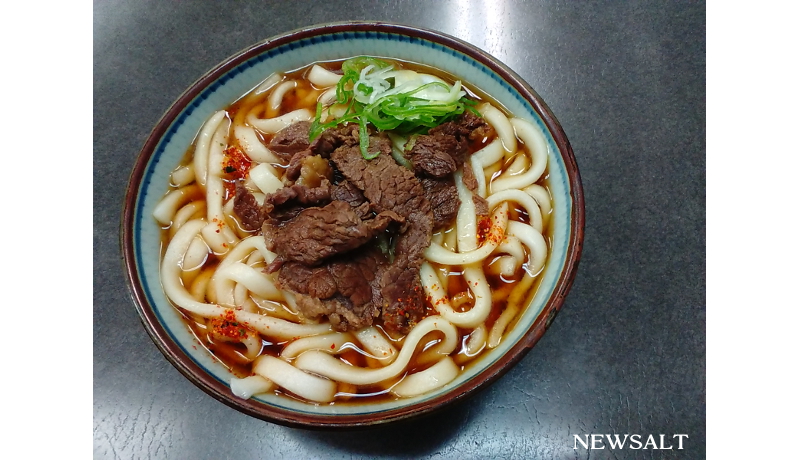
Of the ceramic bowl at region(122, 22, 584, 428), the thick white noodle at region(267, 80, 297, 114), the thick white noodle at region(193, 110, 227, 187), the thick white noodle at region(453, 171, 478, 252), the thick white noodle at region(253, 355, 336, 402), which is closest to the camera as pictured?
the ceramic bowl at region(122, 22, 584, 428)

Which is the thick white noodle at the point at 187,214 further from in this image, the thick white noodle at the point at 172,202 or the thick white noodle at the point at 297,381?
the thick white noodle at the point at 297,381

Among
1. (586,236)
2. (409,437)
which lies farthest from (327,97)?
(409,437)

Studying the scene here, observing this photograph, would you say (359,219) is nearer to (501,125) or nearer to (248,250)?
(248,250)

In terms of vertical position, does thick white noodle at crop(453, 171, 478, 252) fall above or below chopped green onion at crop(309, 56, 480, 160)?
below

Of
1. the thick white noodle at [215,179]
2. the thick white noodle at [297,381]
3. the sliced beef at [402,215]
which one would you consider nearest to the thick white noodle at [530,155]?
the sliced beef at [402,215]

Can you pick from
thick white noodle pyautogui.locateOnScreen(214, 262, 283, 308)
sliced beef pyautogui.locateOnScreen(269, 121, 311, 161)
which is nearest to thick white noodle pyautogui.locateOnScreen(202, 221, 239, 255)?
thick white noodle pyautogui.locateOnScreen(214, 262, 283, 308)

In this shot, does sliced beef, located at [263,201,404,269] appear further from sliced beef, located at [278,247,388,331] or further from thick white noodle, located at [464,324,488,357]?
thick white noodle, located at [464,324,488,357]

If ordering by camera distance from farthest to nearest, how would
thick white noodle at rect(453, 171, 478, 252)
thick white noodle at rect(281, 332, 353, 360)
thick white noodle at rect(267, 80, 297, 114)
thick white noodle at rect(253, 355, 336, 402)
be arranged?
thick white noodle at rect(267, 80, 297, 114) → thick white noodle at rect(453, 171, 478, 252) → thick white noodle at rect(281, 332, 353, 360) → thick white noodle at rect(253, 355, 336, 402)

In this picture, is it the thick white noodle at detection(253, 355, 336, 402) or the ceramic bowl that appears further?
the thick white noodle at detection(253, 355, 336, 402)

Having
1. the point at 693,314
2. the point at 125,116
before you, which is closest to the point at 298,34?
the point at 125,116
